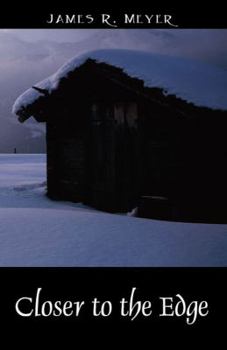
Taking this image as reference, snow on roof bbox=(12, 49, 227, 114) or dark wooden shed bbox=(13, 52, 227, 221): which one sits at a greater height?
snow on roof bbox=(12, 49, 227, 114)

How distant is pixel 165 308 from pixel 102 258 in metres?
0.51

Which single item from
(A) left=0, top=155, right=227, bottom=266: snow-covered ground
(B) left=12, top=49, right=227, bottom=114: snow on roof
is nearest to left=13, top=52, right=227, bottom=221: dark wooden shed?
(B) left=12, top=49, right=227, bottom=114: snow on roof

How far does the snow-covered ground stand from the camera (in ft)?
7.84

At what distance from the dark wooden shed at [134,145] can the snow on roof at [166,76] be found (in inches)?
4.7

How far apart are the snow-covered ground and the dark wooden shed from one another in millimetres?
3866

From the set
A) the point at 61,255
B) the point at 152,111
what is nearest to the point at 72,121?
the point at 152,111

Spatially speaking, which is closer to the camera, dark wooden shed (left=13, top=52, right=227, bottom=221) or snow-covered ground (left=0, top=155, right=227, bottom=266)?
snow-covered ground (left=0, top=155, right=227, bottom=266)

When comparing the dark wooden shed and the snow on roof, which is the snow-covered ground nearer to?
the snow on roof

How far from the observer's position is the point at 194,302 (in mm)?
2117

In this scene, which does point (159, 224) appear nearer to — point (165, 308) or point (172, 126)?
point (165, 308)

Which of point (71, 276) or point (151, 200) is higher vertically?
point (71, 276)

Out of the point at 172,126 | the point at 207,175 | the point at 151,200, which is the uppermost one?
the point at 172,126

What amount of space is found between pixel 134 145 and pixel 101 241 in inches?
223

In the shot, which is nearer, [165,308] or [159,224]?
[165,308]
